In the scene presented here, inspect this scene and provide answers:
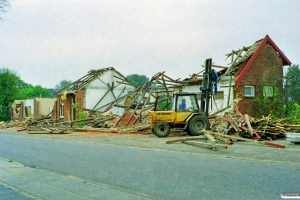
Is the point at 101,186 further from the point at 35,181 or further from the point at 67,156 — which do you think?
the point at 67,156

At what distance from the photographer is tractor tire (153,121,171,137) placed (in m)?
24.7

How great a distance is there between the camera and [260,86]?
32062mm

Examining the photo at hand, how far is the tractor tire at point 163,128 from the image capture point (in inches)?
973

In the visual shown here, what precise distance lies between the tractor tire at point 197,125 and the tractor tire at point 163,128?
1318mm

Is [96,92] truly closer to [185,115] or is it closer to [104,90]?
[104,90]

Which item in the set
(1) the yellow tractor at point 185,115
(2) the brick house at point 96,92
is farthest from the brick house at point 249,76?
(2) the brick house at point 96,92

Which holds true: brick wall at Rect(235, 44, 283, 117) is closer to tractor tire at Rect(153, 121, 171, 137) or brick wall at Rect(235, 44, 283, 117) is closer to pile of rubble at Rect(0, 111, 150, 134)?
pile of rubble at Rect(0, 111, 150, 134)

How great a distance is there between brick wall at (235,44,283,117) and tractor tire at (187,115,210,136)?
24.3 ft

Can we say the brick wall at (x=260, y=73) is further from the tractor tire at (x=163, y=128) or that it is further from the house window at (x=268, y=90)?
the tractor tire at (x=163, y=128)

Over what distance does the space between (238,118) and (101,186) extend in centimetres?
1405

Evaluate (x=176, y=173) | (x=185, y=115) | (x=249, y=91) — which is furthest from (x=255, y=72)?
(x=176, y=173)

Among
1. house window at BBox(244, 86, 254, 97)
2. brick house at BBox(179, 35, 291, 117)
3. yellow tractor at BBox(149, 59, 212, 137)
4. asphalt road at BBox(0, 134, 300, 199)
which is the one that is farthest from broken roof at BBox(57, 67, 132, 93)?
asphalt road at BBox(0, 134, 300, 199)

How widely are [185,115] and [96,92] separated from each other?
73.1 feet

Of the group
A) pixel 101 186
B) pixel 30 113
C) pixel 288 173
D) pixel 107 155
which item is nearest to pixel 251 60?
pixel 107 155
